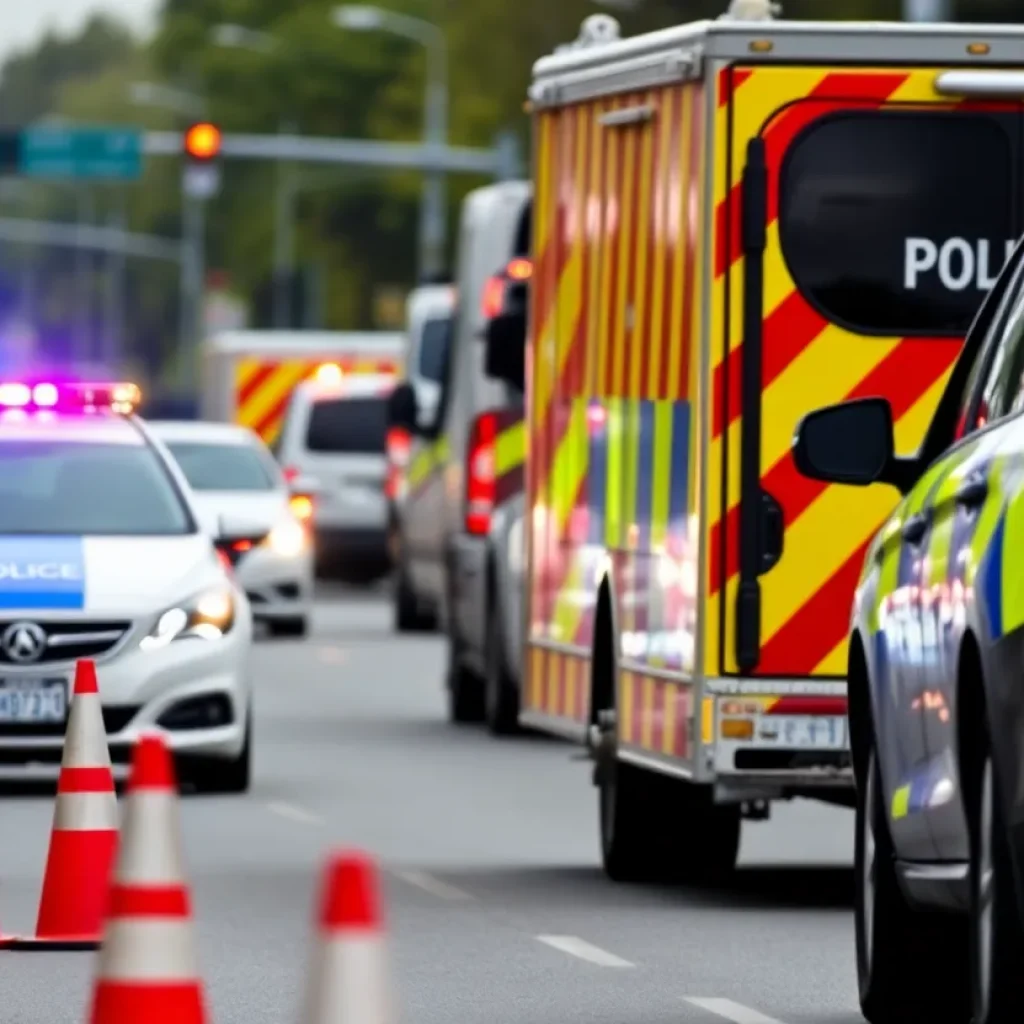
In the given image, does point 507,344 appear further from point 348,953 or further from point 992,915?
point 348,953

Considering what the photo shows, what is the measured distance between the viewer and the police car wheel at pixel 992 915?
833cm

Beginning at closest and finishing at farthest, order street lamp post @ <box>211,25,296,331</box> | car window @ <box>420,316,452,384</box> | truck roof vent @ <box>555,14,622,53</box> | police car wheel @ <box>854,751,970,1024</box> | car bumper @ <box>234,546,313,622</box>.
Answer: police car wheel @ <box>854,751,970,1024</box> < truck roof vent @ <box>555,14,622,53</box> < car window @ <box>420,316,452,384</box> < car bumper @ <box>234,546,313,622</box> < street lamp post @ <box>211,25,296,331</box>

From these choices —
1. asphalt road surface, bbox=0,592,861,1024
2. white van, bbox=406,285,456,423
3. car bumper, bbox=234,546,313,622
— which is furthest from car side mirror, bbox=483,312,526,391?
car bumper, bbox=234,546,313,622

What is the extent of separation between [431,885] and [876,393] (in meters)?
2.31

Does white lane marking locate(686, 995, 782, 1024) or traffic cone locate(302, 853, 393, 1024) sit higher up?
traffic cone locate(302, 853, 393, 1024)

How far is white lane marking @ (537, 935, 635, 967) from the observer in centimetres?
1206

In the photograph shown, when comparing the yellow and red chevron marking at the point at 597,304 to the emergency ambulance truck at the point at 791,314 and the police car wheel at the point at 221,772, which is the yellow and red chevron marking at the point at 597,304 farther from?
the police car wheel at the point at 221,772

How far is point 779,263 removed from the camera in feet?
45.1

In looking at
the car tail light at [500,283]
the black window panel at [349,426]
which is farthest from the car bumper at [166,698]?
the black window panel at [349,426]

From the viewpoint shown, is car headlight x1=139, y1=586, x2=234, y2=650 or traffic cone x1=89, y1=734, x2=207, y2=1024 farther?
car headlight x1=139, y1=586, x2=234, y2=650

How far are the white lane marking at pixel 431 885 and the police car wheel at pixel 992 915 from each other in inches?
224

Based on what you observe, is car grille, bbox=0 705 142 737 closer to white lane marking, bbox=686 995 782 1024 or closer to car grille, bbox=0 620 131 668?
car grille, bbox=0 620 131 668

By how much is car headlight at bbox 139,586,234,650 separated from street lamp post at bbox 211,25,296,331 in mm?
83206

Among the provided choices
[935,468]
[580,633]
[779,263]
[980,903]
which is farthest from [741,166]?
[980,903]
